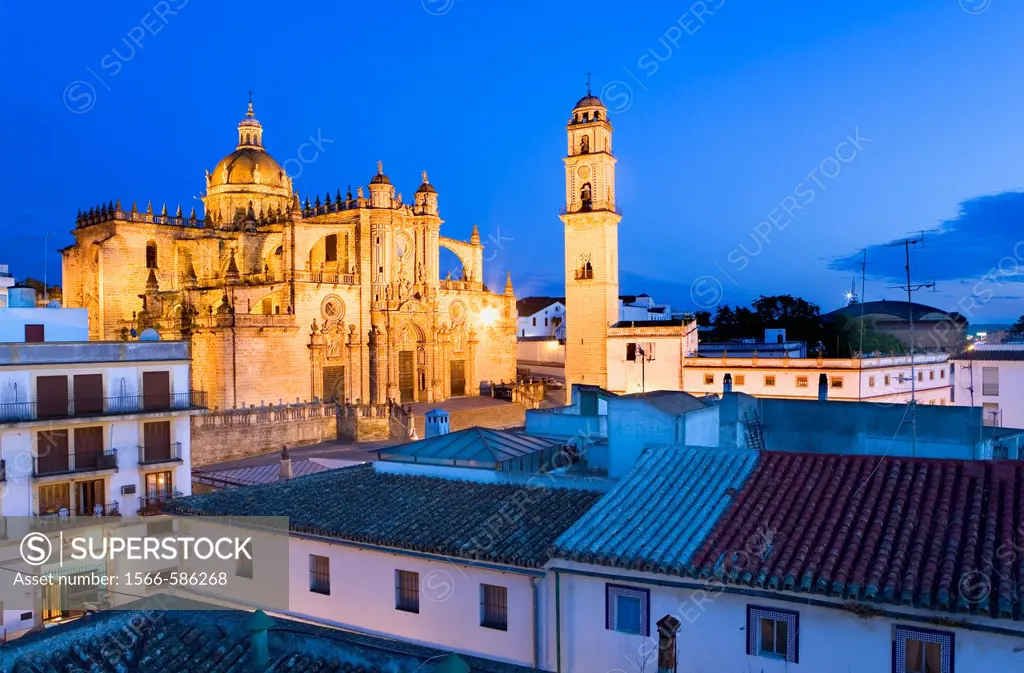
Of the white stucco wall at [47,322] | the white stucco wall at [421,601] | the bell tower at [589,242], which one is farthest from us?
the bell tower at [589,242]

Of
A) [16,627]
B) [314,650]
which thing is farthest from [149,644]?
[16,627]

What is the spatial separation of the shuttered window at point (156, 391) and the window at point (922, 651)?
23.7 metres

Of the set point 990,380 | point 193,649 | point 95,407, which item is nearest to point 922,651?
point 193,649

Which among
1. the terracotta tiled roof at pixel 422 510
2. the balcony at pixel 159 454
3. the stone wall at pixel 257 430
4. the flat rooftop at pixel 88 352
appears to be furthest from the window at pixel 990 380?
the balcony at pixel 159 454

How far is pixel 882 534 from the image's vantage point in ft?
29.7

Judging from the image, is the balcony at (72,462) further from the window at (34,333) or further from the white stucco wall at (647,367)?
the white stucco wall at (647,367)

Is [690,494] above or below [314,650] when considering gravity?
above

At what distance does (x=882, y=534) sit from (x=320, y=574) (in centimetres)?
818

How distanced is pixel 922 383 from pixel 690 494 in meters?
34.2

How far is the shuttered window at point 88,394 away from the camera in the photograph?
961 inches

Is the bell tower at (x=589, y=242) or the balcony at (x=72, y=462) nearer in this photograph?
the balcony at (x=72, y=462)

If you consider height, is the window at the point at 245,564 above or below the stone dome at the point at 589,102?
below

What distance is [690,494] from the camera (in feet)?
36.0

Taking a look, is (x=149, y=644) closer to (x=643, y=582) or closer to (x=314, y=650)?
(x=314, y=650)
